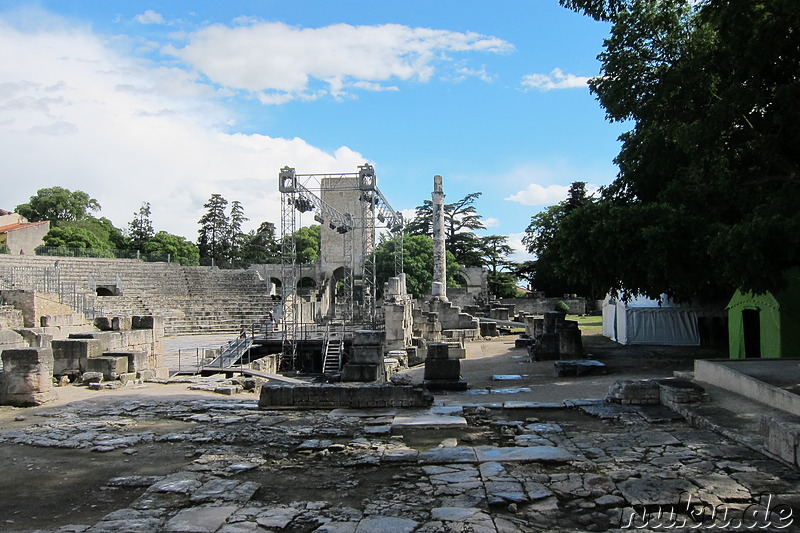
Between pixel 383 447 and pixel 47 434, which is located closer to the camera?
pixel 383 447

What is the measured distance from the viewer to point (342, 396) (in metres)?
9.09

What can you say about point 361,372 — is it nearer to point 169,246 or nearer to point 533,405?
point 533,405

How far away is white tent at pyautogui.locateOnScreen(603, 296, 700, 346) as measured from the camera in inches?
765

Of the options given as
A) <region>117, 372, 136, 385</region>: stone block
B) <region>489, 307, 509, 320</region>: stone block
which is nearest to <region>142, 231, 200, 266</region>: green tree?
<region>489, 307, 509, 320</region>: stone block

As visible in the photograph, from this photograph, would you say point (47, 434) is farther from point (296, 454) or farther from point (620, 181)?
point (620, 181)

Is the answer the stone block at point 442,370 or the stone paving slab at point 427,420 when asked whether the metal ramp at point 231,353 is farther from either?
the stone paving slab at point 427,420

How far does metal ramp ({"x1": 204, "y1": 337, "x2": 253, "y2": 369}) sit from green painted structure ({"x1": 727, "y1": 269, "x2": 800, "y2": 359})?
14108 millimetres

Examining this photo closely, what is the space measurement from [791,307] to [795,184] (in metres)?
2.67

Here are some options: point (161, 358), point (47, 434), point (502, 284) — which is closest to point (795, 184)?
point (47, 434)

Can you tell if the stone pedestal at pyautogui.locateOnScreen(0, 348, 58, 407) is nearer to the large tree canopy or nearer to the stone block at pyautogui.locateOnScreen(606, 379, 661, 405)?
the stone block at pyautogui.locateOnScreen(606, 379, 661, 405)

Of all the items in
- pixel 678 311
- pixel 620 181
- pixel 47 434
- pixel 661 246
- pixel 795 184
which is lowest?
pixel 47 434

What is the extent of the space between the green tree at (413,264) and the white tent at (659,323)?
2684cm

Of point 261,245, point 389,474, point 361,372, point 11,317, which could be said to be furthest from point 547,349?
Result: point 261,245

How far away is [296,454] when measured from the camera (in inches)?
253
